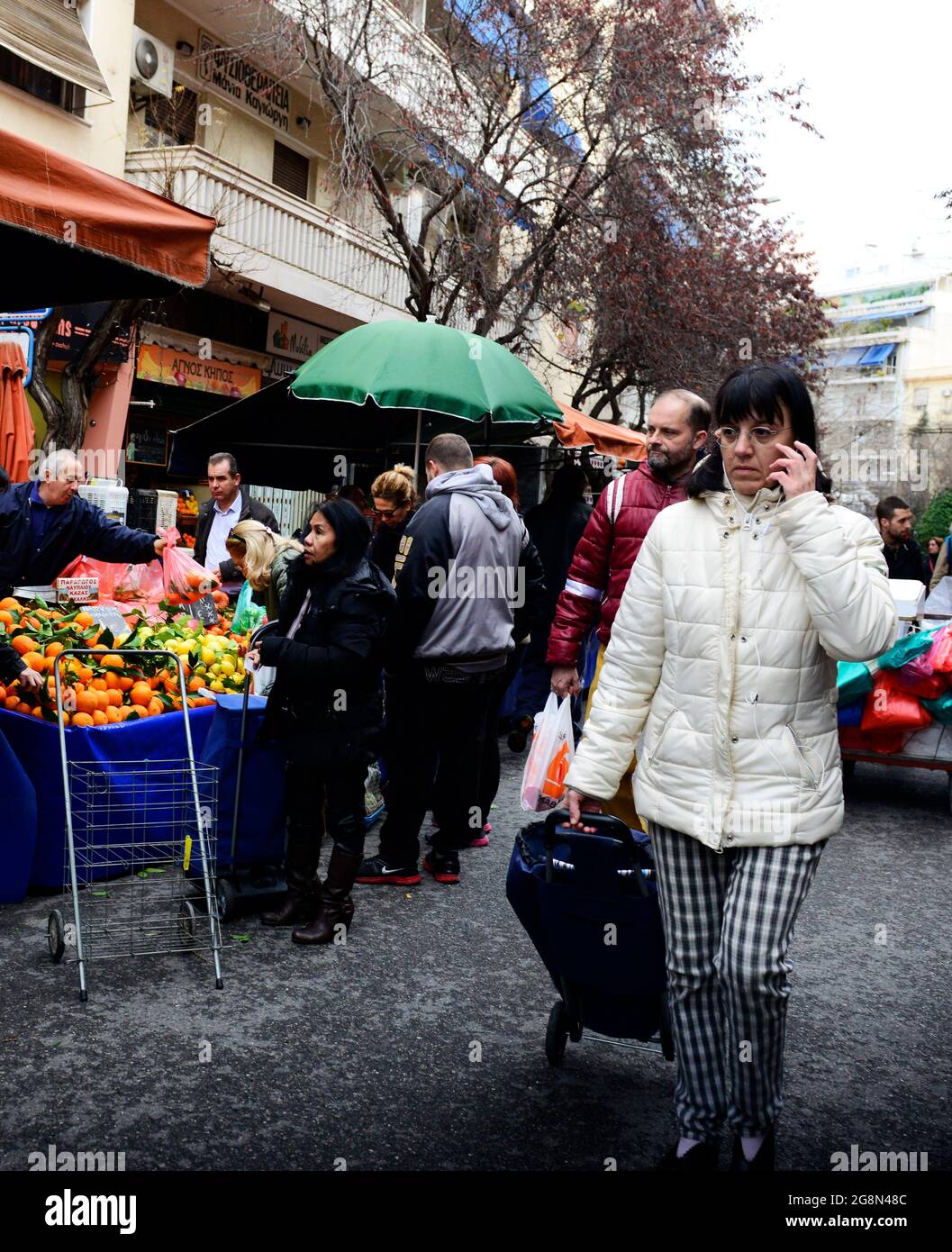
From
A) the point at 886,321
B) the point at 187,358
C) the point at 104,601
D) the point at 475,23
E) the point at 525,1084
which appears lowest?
the point at 525,1084

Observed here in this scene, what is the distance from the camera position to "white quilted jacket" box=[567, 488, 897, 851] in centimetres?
259

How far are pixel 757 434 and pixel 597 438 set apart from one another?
451 inches

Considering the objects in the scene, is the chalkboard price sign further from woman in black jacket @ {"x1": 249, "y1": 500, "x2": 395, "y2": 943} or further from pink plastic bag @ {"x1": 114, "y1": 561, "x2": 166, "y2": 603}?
woman in black jacket @ {"x1": 249, "y1": 500, "x2": 395, "y2": 943}

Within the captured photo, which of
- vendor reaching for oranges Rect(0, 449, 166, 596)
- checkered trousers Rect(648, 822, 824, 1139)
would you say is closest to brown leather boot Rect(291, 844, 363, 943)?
checkered trousers Rect(648, 822, 824, 1139)

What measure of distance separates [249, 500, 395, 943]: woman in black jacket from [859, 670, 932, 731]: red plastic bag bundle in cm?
389

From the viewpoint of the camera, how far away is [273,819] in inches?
198

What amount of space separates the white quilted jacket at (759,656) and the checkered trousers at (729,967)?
9cm

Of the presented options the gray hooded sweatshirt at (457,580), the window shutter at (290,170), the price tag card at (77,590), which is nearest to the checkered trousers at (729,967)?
the gray hooded sweatshirt at (457,580)

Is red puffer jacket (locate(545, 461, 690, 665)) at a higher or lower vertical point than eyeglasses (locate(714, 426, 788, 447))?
lower

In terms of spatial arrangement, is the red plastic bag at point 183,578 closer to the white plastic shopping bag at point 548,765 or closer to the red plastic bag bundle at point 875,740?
the white plastic shopping bag at point 548,765

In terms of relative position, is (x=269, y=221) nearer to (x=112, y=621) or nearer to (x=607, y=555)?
(x=112, y=621)

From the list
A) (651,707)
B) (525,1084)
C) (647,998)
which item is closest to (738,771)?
(651,707)
